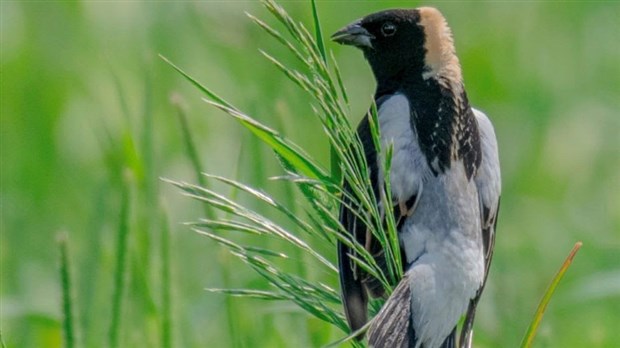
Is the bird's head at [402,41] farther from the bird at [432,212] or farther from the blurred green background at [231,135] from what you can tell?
the blurred green background at [231,135]

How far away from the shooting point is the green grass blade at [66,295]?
7.92 feet

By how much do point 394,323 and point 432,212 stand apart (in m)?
0.35

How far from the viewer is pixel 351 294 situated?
8.94ft

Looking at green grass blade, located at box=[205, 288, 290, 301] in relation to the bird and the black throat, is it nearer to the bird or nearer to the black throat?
the bird

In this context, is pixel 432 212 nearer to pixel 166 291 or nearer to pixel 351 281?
pixel 351 281

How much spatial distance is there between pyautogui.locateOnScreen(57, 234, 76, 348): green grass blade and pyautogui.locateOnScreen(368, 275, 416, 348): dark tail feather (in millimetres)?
463

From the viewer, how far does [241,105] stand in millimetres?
5219

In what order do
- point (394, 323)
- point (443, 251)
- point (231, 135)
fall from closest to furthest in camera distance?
point (394, 323)
point (443, 251)
point (231, 135)

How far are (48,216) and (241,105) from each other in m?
0.78

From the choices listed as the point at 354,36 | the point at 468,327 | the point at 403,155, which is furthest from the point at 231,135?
the point at 468,327

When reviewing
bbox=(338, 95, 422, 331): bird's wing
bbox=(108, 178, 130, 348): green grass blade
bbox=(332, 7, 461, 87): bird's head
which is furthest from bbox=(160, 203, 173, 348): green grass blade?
bbox=(332, 7, 461, 87): bird's head

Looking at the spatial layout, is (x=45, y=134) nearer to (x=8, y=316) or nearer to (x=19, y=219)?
(x=19, y=219)

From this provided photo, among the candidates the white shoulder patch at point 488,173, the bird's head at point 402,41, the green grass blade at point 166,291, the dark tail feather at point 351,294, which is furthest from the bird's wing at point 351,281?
the bird's head at point 402,41

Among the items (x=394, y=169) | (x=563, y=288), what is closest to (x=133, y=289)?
(x=394, y=169)
